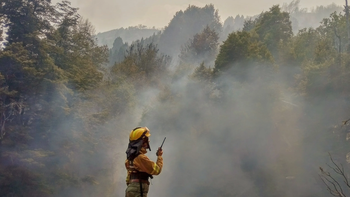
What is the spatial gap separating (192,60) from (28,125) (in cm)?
3144

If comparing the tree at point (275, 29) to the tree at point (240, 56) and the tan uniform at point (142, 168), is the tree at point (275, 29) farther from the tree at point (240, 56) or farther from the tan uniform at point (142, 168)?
the tan uniform at point (142, 168)

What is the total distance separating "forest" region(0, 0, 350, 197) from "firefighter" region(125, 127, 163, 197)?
1391 centimetres

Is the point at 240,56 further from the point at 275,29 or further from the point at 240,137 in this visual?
the point at 275,29

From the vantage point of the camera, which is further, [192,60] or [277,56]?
[192,60]

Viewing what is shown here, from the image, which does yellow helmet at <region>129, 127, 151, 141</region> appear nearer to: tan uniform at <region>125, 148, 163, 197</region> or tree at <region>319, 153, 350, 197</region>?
tan uniform at <region>125, 148, 163, 197</region>

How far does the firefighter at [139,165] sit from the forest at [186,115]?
13911 mm

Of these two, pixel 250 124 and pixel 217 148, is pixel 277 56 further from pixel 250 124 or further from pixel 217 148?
pixel 217 148

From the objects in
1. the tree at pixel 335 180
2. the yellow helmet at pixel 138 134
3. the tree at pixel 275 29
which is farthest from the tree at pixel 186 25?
the yellow helmet at pixel 138 134

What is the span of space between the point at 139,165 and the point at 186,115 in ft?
73.4

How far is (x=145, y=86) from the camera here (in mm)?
34469

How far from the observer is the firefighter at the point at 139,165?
387 cm

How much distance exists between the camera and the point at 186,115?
2617 centimetres

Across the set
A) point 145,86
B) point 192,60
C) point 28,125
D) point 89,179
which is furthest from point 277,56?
point 28,125

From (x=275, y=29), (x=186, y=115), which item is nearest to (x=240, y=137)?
(x=186, y=115)
